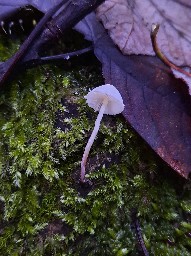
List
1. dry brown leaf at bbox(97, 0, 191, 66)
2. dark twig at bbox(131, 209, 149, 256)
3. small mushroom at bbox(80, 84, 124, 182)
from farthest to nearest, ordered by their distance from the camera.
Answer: dry brown leaf at bbox(97, 0, 191, 66) < small mushroom at bbox(80, 84, 124, 182) < dark twig at bbox(131, 209, 149, 256)

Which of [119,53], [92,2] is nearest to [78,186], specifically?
[119,53]

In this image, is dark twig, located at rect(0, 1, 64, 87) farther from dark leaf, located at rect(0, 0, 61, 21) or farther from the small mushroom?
the small mushroom

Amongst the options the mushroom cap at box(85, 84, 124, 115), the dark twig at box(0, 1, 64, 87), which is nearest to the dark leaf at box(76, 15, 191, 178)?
the mushroom cap at box(85, 84, 124, 115)

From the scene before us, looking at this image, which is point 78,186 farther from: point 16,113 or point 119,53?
point 119,53

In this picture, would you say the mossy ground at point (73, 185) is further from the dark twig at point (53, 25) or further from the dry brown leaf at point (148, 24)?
the dry brown leaf at point (148, 24)

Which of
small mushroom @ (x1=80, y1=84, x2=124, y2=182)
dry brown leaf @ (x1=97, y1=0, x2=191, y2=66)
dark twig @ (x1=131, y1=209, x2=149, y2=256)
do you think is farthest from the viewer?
dry brown leaf @ (x1=97, y1=0, x2=191, y2=66)

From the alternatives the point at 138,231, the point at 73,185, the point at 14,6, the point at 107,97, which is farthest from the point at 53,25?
the point at 138,231

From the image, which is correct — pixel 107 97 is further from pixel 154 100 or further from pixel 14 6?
pixel 14 6
